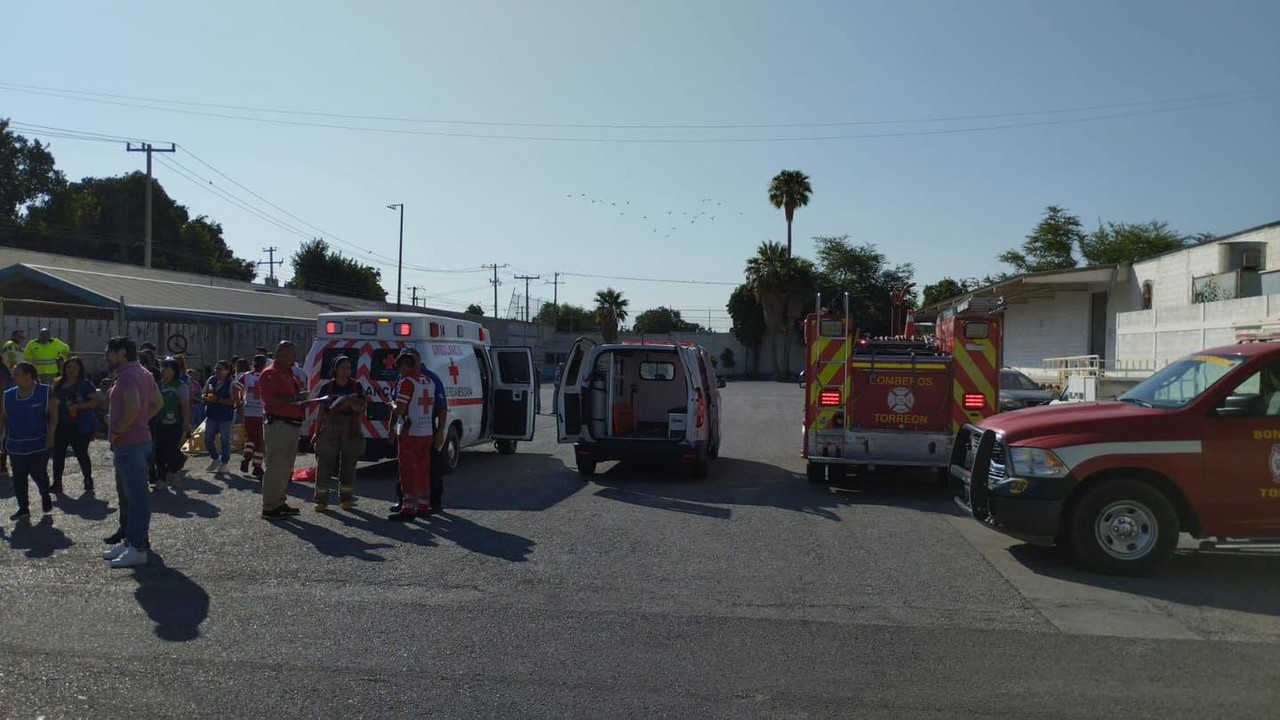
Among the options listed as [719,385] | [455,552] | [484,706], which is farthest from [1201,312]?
[484,706]

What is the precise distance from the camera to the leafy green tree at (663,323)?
8375 centimetres

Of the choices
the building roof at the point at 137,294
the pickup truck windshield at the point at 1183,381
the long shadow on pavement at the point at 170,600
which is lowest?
the long shadow on pavement at the point at 170,600

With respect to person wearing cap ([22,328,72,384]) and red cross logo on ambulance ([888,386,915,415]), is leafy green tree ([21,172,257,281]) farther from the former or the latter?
red cross logo on ambulance ([888,386,915,415])

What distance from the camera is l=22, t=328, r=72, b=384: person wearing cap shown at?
580 inches

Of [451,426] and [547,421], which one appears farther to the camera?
[547,421]

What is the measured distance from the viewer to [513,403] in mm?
15844

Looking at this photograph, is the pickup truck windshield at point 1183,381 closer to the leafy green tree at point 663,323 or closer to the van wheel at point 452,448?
the van wheel at point 452,448

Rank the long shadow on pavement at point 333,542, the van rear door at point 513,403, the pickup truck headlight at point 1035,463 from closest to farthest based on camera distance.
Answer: the pickup truck headlight at point 1035,463, the long shadow on pavement at point 333,542, the van rear door at point 513,403

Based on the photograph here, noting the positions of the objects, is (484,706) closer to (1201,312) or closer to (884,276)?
(1201,312)

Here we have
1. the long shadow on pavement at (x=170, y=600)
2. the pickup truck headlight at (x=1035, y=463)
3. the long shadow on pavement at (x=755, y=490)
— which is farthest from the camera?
the long shadow on pavement at (x=755, y=490)

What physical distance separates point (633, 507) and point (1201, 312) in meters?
18.3

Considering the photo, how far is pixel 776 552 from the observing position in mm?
8703

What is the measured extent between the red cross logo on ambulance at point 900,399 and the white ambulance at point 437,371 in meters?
5.67

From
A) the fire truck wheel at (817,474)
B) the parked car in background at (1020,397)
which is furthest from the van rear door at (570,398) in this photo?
the parked car in background at (1020,397)
